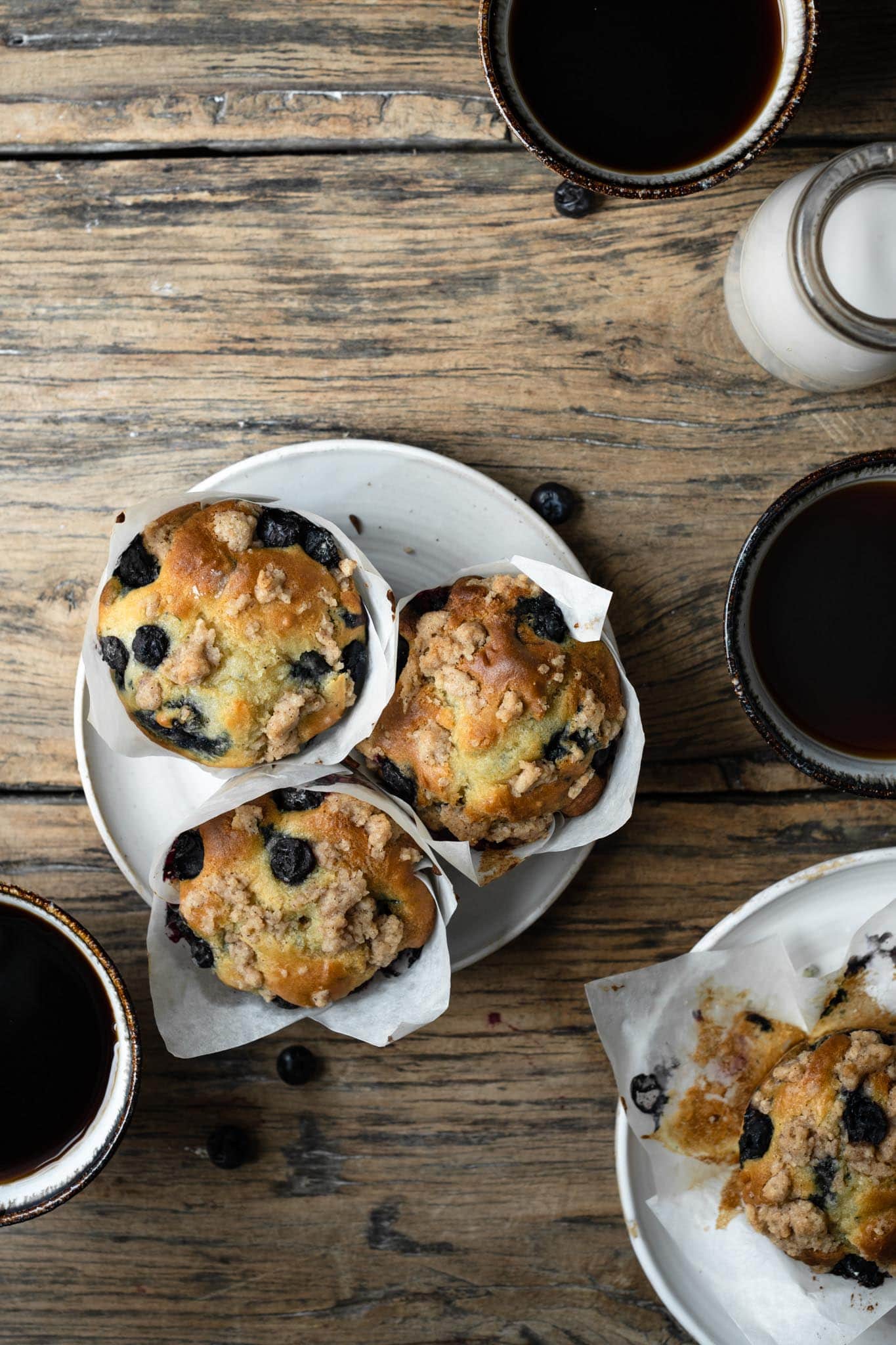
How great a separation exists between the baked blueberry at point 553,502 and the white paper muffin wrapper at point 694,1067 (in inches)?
33.4

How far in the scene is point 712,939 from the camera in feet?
6.04

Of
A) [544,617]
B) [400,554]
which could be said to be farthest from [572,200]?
[544,617]

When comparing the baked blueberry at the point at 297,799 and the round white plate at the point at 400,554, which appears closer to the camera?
the baked blueberry at the point at 297,799

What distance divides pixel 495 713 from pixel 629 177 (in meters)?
0.98

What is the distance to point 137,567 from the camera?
161 centimetres

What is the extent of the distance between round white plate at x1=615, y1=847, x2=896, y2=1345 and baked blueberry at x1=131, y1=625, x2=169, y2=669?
1.06 meters

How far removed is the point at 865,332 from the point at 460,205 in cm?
80

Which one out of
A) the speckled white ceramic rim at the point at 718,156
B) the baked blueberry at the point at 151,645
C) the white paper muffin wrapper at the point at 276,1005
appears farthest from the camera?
the speckled white ceramic rim at the point at 718,156

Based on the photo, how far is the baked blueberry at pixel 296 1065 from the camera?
1.98m

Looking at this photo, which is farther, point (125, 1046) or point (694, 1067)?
point (694, 1067)

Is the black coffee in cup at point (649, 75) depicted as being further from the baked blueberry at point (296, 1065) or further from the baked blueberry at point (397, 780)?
the baked blueberry at point (296, 1065)

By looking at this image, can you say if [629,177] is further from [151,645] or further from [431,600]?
[151,645]

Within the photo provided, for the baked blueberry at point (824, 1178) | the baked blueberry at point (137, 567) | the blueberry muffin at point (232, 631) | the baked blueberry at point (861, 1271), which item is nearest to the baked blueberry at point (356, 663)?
the blueberry muffin at point (232, 631)

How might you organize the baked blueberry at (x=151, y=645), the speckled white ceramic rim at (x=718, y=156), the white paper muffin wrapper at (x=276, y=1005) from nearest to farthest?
1. the baked blueberry at (x=151, y=645)
2. the white paper muffin wrapper at (x=276, y=1005)
3. the speckled white ceramic rim at (x=718, y=156)
